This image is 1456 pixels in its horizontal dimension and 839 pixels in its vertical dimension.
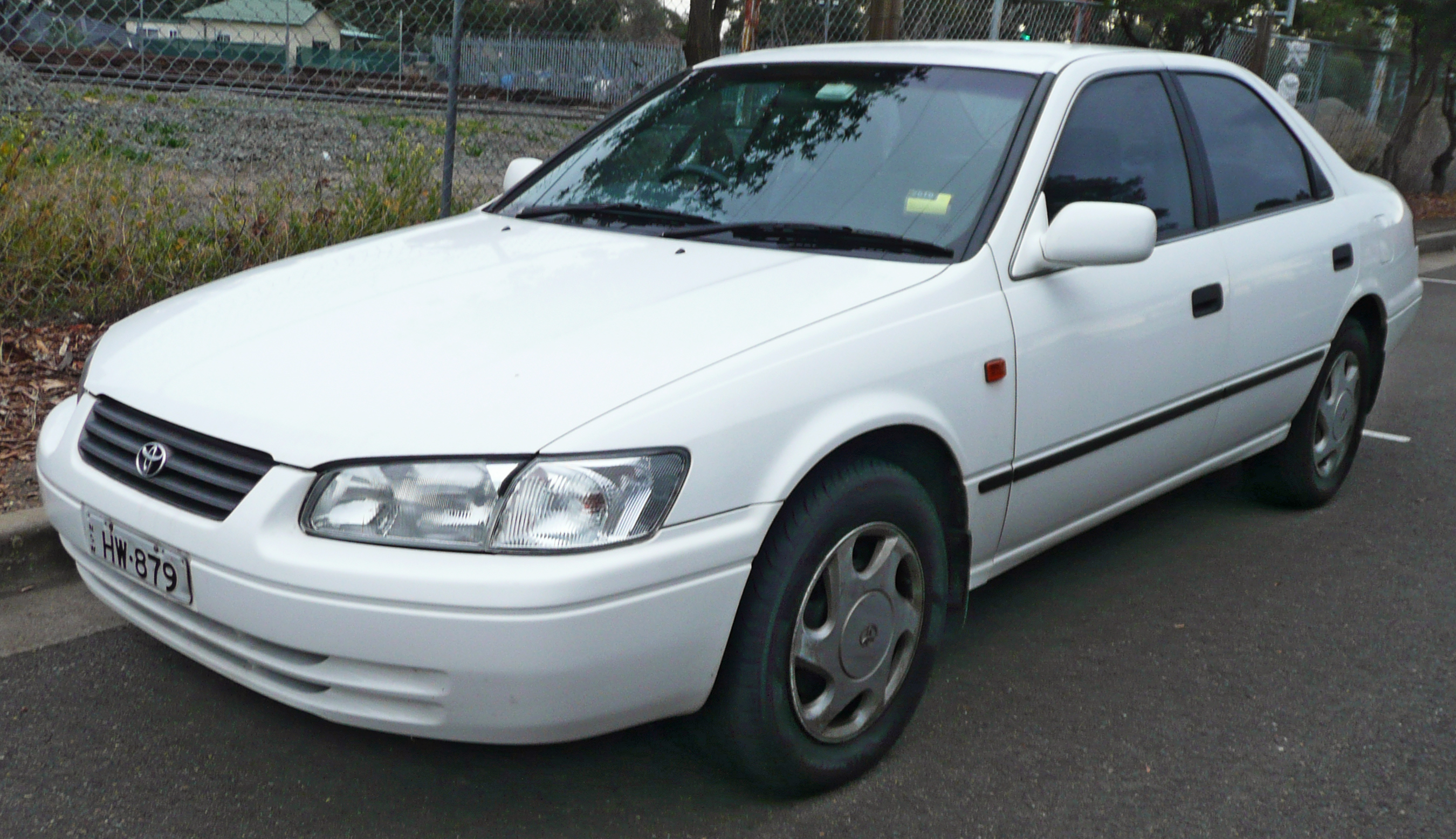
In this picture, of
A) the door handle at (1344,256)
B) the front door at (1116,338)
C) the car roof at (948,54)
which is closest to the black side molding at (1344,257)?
the door handle at (1344,256)

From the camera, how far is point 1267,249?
156 inches

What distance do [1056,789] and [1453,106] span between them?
62.5 feet

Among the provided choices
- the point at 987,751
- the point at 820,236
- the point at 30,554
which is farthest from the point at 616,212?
the point at 30,554

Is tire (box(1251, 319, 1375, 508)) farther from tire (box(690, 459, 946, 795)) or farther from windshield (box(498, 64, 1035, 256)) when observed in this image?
tire (box(690, 459, 946, 795))

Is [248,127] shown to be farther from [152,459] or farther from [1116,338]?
[1116,338]

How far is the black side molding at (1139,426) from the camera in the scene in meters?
3.05

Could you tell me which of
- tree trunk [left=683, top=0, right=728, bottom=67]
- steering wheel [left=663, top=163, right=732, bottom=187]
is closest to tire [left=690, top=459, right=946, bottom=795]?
steering wheel [left=663, top=163, right=732, bottom=187]

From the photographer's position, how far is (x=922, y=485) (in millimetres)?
2920

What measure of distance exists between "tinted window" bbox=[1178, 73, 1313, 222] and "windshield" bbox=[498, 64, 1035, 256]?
0.85m

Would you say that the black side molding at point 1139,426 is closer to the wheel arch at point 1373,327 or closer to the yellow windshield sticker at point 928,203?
the wheel arch at point 1373,327

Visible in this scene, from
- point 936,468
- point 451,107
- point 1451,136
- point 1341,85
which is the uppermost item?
point 451,107

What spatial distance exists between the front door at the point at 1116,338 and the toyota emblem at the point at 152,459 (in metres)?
1.80

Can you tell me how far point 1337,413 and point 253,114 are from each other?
5258mm

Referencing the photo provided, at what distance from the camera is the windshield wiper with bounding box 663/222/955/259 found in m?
3.07
